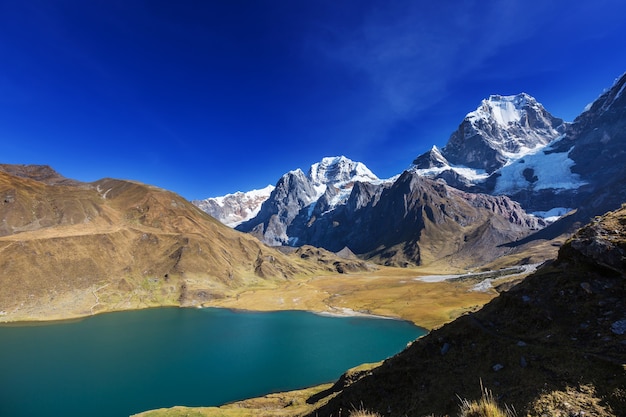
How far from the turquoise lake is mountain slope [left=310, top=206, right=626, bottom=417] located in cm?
5339

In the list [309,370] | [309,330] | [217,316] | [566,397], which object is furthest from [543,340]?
[217,316]

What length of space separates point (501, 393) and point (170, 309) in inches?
7619

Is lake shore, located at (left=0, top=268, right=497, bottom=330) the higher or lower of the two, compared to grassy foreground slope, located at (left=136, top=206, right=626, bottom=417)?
lower

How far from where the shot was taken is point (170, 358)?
303 feet

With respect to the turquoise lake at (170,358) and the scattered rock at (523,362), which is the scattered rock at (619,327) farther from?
the turquoise lake at (170,358)

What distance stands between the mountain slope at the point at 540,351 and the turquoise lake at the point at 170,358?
175ft

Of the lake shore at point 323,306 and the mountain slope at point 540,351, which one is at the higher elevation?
the mountain slope at point 540,351

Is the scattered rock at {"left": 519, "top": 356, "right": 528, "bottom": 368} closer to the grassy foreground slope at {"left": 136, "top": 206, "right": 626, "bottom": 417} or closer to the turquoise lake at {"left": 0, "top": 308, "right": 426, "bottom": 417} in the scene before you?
the grassy foreground slope at {"left": 136, "top": 206, "right": 626, "bottom": 417}

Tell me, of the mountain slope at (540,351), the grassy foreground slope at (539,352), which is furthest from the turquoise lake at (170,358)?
the mountain slope at (540,351)

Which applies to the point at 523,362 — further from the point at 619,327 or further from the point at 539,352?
the point at 619,327

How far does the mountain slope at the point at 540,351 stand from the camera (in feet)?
50.5

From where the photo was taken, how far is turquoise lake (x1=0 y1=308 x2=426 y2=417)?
65.7 meters

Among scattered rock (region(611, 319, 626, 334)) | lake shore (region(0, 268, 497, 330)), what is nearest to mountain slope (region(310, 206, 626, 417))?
scattered rock (region(611, 319, 626, 334))

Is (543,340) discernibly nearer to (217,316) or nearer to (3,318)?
(217,316)
